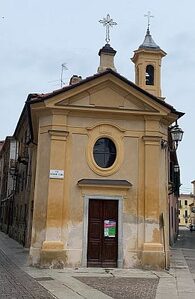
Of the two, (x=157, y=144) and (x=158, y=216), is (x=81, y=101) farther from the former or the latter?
(x=158, y=216)

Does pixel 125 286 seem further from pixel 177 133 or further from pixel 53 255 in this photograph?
pixel 177 133

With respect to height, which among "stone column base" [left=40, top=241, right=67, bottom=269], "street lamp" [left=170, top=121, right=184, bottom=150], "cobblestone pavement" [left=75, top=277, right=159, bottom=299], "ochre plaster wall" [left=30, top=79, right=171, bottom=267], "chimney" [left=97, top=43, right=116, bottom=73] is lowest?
"cobblestone pavement" [left=75, top=277, right=159, bottom=299]

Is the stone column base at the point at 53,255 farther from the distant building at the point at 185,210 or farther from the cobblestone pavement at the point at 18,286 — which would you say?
the distant building at the point at 185,210

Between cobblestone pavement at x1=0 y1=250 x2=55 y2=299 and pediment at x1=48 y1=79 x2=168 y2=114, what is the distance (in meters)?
6.46

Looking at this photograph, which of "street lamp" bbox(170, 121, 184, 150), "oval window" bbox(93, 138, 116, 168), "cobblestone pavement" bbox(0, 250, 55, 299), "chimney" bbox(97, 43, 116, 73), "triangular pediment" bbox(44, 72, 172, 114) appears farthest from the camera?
"chimney" bbox(97, 43, 116, 73)

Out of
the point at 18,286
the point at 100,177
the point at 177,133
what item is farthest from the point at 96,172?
the point at 18,286

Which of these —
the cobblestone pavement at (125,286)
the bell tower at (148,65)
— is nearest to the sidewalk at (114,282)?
the cobblestone pavement at (125,286)

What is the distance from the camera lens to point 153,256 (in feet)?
49.7

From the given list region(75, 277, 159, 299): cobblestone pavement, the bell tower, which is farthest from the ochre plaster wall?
the bell tower

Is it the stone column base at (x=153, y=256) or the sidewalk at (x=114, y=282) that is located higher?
the stone column base at (x=153, y=256)

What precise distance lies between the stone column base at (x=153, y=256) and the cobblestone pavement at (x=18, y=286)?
4459 mm

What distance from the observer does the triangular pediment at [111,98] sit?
15.9 m

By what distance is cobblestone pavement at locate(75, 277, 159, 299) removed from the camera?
1037 cm

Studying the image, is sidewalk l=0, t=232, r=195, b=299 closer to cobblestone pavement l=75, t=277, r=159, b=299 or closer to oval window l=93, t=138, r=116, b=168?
cobblestone pavement l=75, t=277, r=159, b=299
